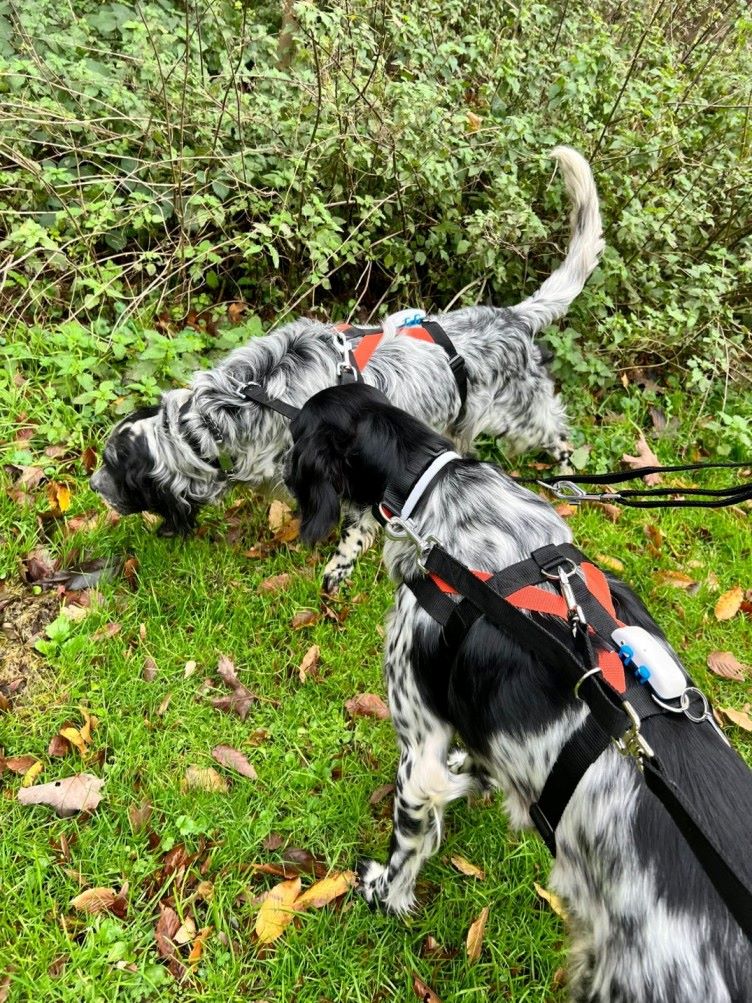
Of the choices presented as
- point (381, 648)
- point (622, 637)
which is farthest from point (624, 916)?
point (381, 648)

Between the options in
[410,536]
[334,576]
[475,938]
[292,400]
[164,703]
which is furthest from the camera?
[334,576]

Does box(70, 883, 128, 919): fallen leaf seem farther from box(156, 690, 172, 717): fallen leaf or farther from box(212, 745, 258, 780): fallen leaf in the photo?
box(156, 690, 172, 717): fallen leaf

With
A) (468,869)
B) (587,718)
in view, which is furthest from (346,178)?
(468,869)

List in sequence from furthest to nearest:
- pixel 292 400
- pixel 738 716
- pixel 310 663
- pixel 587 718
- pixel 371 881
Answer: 1. pixel 292 400
2. pixel 310 663
3. pixel 738 716
4. pixel 371 881
5. pixel 587 718

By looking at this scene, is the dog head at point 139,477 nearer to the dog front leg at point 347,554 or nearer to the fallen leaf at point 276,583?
the fallen leaf at point 276,583

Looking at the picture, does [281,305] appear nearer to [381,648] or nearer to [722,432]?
[381,648]

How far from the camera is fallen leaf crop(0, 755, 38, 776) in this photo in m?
3.24

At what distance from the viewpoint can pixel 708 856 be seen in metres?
1.54

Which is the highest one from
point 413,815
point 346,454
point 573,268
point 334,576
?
point 573,268

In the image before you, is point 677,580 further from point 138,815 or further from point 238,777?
point 138,815

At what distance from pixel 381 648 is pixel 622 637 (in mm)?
2084

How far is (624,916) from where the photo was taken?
1.86m

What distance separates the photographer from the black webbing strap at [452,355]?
14.0ft

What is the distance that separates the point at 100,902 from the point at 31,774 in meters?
0.68
